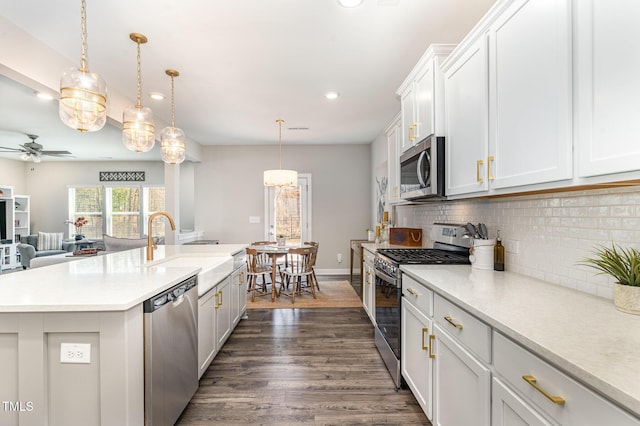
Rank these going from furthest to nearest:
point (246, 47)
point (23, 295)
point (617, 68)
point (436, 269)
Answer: point (246, 47)
point (436, 269)
point (23, 295)
point (617, 68)

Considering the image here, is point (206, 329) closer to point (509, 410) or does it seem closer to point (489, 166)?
point (509, 410)

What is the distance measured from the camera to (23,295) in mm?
1381

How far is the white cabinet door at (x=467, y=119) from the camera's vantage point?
5.60 ft

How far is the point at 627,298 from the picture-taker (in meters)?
1.10

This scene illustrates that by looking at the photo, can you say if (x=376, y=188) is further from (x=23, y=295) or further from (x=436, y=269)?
(x=23, y=295)

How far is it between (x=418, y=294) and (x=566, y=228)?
83cm

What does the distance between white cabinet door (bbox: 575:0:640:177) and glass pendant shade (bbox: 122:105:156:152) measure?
299 centimetres

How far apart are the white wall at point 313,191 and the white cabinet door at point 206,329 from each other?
3.86 metres

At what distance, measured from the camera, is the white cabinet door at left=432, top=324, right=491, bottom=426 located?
117 cm

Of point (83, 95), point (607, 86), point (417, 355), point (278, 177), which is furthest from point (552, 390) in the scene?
point (278, 177)

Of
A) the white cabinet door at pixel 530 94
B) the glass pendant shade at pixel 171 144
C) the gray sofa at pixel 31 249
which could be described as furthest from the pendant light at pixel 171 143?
the gray sofa at pixel 31 249

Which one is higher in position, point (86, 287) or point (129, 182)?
point (129, 182)

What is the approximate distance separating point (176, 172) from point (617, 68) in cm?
533

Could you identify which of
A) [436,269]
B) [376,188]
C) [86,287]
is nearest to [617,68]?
[436,269]
